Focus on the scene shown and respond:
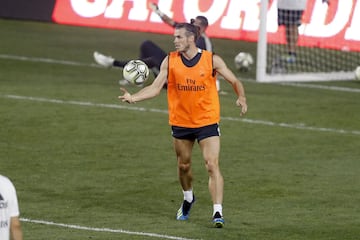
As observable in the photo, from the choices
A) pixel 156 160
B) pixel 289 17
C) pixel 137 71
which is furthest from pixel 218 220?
pixel 289 17

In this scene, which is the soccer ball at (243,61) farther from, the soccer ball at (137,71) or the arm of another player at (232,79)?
the arm of another player at (232,79)

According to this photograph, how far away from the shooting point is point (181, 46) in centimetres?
1411

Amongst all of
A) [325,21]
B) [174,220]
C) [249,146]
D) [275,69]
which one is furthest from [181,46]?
[325,21]

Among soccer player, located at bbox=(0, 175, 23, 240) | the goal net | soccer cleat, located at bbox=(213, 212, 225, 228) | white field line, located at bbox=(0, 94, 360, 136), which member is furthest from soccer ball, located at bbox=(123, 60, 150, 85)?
the goal net

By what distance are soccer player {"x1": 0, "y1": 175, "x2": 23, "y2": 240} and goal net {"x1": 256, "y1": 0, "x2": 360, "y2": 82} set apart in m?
17.1

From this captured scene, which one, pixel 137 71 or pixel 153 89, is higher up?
pixel 153 89

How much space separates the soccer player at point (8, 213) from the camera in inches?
344

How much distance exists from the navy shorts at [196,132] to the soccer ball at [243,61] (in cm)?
1284

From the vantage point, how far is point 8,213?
8.78 metres

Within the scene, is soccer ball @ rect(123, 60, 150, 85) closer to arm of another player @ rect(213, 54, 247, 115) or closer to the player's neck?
the player's neck

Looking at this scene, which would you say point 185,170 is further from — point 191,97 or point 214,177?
point 191,97

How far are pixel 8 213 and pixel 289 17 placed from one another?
19.0 m

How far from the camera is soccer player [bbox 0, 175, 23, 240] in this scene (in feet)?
28.7

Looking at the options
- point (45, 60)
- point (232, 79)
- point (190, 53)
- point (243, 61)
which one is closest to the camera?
point (232, 79)
